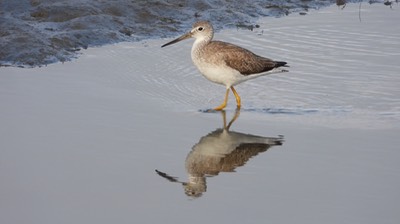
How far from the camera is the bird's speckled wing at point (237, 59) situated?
11211 mm

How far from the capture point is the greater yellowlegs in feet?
36.6

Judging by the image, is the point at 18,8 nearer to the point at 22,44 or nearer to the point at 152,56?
the point at 22,44

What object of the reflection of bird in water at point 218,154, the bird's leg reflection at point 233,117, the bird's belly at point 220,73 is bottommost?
the bird's leg reflection at point 233,117

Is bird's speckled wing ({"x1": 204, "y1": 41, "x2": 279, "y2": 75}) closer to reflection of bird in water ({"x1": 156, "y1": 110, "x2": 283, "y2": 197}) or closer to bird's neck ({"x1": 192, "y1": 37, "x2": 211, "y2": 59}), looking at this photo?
bird's neck ({"x1": 192, "y1": 37, "x2": 211, "y2": 59})

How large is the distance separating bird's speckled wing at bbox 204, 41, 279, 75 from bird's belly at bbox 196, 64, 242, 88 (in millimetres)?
75

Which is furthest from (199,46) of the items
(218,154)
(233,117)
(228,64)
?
(218,154)

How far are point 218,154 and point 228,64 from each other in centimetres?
231

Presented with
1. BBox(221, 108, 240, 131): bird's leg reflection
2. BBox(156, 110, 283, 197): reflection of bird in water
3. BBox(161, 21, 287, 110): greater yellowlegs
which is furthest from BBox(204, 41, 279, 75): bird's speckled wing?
BBox(156, 110, 283, 197): reflection of bird in water

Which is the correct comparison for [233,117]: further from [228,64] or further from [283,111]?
[228,64]

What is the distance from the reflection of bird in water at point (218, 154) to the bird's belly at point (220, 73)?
1.15 m

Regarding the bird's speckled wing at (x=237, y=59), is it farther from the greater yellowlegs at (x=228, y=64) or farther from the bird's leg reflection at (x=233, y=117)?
the bird's leg reflection at (x=233, y=117)

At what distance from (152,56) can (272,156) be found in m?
4.40

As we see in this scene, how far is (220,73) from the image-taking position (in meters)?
11.1

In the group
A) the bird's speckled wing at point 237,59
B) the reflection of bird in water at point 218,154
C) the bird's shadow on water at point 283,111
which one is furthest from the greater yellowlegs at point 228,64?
the reflection of bird in water at point 218,154
